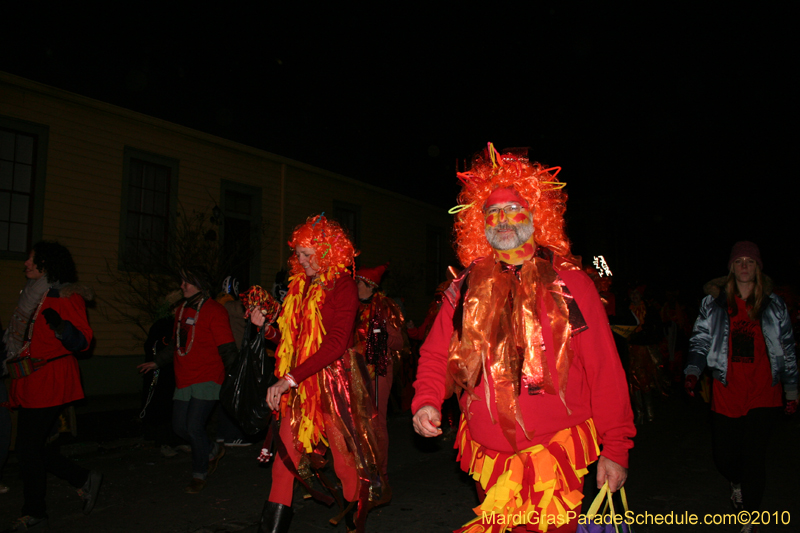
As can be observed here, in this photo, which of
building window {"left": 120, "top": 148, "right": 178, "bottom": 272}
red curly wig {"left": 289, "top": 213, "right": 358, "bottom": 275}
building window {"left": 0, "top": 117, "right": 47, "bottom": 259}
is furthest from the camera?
building window {"left": 120, "top": 148, "right": 178, "bottom": 272}

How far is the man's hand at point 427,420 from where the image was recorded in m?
2.47

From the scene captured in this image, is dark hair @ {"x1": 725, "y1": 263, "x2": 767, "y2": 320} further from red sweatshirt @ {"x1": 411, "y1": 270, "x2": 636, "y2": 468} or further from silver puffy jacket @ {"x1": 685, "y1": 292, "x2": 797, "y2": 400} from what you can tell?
red sweatshirt @ {"x1": 411, "y1": 270, "x2": 636, "y2": 468}

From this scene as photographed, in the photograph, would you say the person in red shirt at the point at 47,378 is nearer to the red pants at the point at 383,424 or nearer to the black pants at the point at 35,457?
the black pants at the point at 35,457

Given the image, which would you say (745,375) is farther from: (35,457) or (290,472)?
(35,457)

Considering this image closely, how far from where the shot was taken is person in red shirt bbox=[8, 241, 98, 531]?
420cm

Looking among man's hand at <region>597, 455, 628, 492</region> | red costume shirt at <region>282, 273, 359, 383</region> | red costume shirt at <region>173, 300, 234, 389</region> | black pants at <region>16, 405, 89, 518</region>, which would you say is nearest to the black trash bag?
red costume shirt at <region>282, 273, 359, 383</region>

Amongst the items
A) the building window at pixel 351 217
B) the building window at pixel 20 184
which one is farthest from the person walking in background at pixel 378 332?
the building window at pixel 351 217

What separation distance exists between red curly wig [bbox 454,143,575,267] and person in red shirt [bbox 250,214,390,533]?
118 cm

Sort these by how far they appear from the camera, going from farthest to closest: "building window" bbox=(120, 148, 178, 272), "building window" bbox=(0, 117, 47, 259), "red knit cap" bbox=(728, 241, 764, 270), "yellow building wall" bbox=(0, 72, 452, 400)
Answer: "building window" bbox=(120, 148, 178, 272), "yellow building wall" bbox=(0, 72, 452, 400), "building window" bbox=(0, 117, 47, 259), "red knit cap" bbox=(728, 241, 764, 270)

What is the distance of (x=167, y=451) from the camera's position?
6.57 metres

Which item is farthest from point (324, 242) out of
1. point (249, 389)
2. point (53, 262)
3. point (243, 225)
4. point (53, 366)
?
point (243, 225)

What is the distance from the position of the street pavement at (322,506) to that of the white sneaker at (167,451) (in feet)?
0.19

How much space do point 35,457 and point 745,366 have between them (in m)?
5.31

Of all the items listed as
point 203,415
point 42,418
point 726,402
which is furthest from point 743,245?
point 42,418
